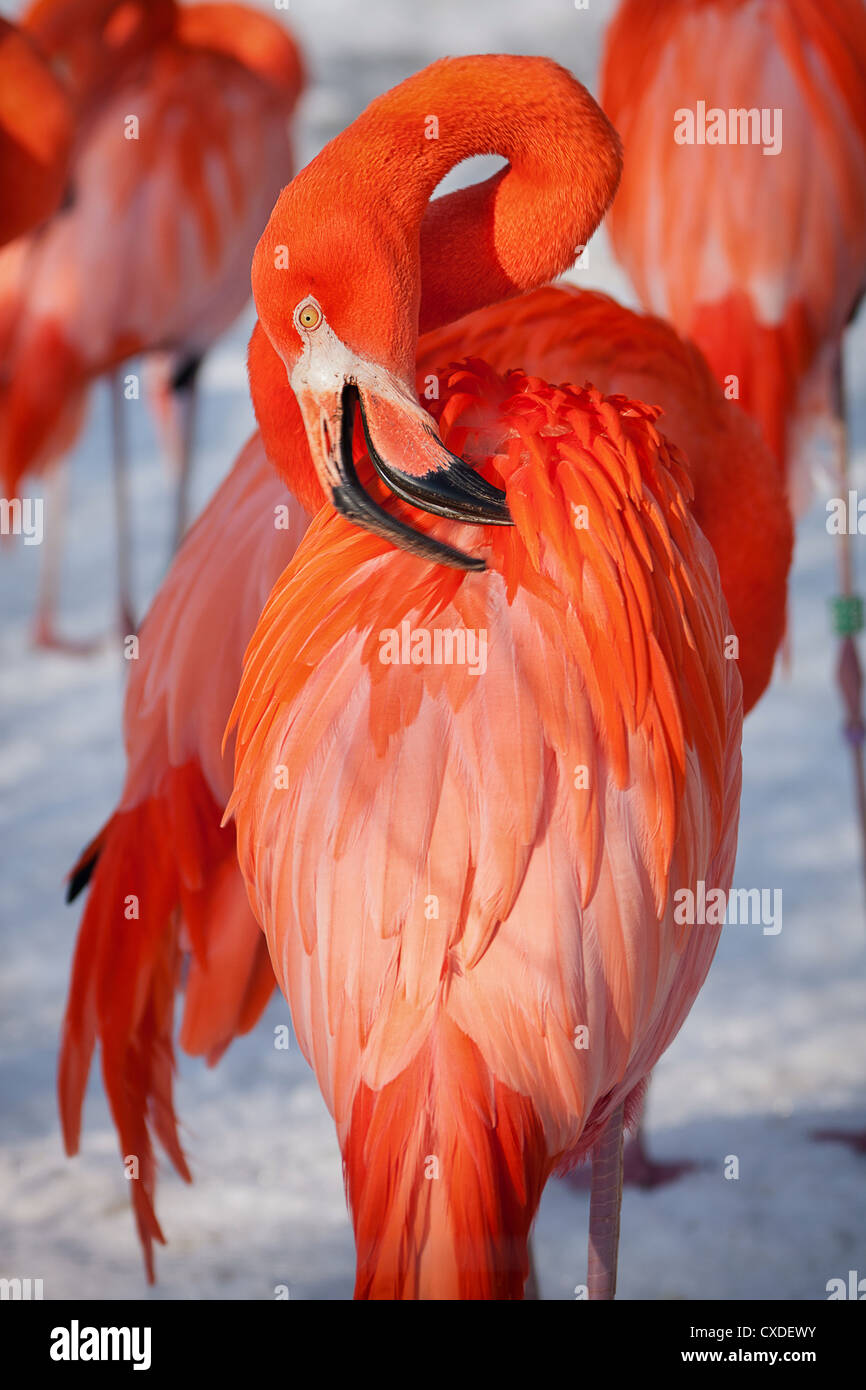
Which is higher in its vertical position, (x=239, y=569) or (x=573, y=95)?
(x=573, y=95)

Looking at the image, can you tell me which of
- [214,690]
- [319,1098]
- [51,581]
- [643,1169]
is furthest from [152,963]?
[51,581]

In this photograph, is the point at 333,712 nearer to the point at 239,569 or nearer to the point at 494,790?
the point at 494,790

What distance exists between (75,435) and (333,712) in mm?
1280

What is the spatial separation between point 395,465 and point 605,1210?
642 millimetres

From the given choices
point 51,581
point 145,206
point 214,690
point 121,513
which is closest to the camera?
point 214,690

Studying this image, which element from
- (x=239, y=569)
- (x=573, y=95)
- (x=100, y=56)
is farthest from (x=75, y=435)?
(x=573, y=95)

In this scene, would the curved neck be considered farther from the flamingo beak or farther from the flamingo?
the flamingo

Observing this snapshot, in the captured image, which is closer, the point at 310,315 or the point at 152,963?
the point at 310,315

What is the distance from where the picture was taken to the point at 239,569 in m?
1.21

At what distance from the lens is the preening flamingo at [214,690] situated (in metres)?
1.14

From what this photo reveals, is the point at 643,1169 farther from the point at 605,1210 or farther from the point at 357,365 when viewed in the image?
the point at 357,365

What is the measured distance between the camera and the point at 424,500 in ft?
2.86

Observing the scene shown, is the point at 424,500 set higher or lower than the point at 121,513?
lower

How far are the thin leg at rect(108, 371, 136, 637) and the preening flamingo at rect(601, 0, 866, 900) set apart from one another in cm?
77
